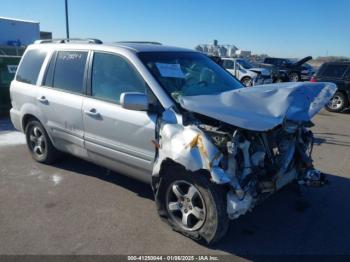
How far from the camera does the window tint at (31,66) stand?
17.6ft

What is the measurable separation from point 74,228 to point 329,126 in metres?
7.88

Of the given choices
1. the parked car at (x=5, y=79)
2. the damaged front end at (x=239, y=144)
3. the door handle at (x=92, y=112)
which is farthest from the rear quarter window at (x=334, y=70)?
the door handle at (x=92, y=112)

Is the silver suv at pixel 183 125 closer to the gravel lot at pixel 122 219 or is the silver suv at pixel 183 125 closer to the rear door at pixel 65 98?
the rear door at pixel 65 98

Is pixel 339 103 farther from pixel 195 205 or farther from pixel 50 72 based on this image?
pixel 195 205

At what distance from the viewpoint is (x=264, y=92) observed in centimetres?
352

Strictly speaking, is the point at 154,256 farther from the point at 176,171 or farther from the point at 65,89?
the point at 65,89

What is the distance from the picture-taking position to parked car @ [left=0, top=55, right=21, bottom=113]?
9719 mm

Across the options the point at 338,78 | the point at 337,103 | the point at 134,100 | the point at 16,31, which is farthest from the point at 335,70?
the point at 16,31

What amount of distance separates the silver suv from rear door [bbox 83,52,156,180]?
12mm

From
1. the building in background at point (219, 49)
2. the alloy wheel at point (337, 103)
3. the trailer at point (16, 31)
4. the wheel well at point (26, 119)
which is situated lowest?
the alloy wheel at point (337, 103)

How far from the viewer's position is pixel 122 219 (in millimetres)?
3934

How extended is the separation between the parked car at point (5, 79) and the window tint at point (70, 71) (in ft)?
18.1

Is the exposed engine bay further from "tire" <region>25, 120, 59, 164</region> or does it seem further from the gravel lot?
"tire" <region>25, 120, 59, 164</region>

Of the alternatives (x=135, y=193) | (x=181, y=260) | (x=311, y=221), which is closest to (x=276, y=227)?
(x=311, y=221)
